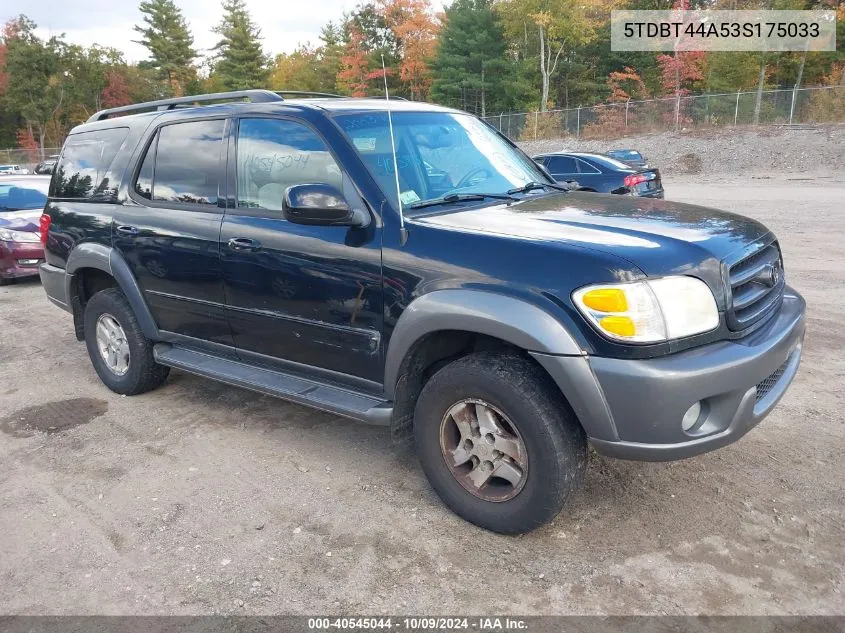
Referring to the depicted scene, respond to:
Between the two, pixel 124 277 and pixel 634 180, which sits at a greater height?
pixel 124 277

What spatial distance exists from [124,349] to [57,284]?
0.96 metres

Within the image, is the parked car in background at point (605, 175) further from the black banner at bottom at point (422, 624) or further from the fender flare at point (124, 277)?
the black banner at bottom at point (422, 624)

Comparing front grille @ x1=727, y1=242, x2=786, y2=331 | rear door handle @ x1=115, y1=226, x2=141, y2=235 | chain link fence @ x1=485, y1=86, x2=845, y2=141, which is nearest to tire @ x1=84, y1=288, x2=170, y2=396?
rear door handle @ x1=115, y1=226, x2=141, y2=235

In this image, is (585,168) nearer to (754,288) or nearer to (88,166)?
(88,166)

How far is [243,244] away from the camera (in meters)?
3.85

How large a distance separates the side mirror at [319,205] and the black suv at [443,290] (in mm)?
11

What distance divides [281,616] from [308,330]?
4.88 ft

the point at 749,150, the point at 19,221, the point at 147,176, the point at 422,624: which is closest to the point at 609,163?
the point at 19,221

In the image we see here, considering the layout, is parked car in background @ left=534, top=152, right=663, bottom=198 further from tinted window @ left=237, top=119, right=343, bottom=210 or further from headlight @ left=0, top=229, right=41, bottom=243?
tinted window @ left=237, top=119, right=343, bottom=210

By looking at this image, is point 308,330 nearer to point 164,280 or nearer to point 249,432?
point 249,432

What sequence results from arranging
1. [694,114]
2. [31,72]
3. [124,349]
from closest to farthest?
[124,349]
[694,114]
[31,72]

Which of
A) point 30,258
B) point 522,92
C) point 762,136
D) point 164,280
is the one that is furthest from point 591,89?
point 164,280

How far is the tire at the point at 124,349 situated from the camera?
4844mm

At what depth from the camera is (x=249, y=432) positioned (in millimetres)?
4391
